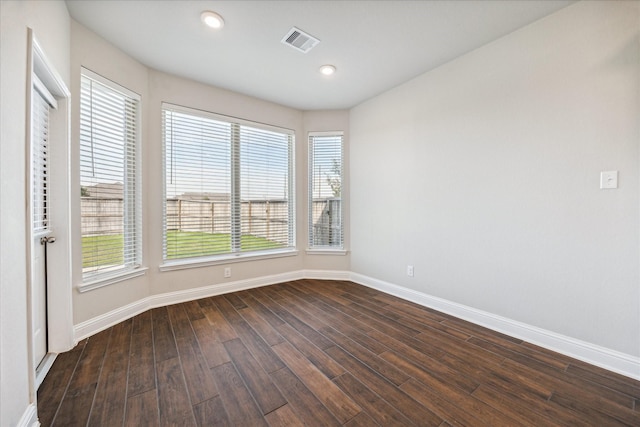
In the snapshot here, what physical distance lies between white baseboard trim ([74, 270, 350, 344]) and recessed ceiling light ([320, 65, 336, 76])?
111 inches

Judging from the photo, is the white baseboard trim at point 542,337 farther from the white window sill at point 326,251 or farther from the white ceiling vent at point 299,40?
the white ceiling vent at point 299,40

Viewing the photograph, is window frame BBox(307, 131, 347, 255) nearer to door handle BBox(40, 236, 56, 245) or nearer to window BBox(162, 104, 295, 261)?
window BBox(162, 104, 295, 261)

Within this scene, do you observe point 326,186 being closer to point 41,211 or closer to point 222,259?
point 222,259

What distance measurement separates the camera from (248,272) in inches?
140

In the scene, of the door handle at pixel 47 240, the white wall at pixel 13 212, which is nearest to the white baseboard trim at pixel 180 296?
the door handle at pixel 47 240

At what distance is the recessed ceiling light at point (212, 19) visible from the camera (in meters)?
2.00

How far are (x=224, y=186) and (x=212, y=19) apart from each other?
6.19 feet

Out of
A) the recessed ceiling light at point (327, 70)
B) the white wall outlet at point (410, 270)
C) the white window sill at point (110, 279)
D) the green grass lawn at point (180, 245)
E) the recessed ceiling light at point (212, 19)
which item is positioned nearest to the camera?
the recessed ceiling light at point (212, 19)

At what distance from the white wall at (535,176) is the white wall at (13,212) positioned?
10.6 feet

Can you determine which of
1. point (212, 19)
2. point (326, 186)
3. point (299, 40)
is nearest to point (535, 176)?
point (299, 40)

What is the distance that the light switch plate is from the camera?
1749 millimetres

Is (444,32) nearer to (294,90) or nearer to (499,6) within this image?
(499,6)

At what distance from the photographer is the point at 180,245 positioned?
3105mm

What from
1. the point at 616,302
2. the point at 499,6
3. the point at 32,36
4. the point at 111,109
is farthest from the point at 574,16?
the point at 111,109
